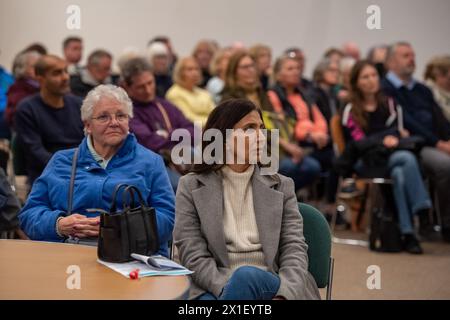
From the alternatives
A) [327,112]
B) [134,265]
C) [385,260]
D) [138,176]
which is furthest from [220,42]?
[134,265]

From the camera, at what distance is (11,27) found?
9.09 m

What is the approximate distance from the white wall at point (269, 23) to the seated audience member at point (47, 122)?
4.67 m

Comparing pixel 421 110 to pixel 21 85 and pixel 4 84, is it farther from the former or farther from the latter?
pixel 4 84

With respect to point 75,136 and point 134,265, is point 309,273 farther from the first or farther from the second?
point 75,136

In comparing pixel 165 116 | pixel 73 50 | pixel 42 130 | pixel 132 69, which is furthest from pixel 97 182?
pixel 73 50

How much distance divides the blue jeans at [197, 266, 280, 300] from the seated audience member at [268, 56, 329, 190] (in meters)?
3.49

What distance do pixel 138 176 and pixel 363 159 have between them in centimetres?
309

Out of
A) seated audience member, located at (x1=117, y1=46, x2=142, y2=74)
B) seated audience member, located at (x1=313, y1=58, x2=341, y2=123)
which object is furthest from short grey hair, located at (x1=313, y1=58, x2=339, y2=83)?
seated audience member, located at (x1=117, y1=46, x2=142, y2=74)

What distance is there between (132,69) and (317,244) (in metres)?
2.70

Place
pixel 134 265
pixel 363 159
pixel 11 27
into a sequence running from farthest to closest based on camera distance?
pixel 11 27, pixel 363 159, pixel 134 265

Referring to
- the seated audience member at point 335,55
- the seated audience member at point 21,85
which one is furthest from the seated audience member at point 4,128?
the seated audience member at point 335,55

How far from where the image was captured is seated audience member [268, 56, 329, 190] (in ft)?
19.8

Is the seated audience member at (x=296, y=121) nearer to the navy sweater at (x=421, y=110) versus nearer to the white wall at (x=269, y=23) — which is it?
the navy sweater at (x=421, y=110)

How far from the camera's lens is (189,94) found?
21.2 feet
